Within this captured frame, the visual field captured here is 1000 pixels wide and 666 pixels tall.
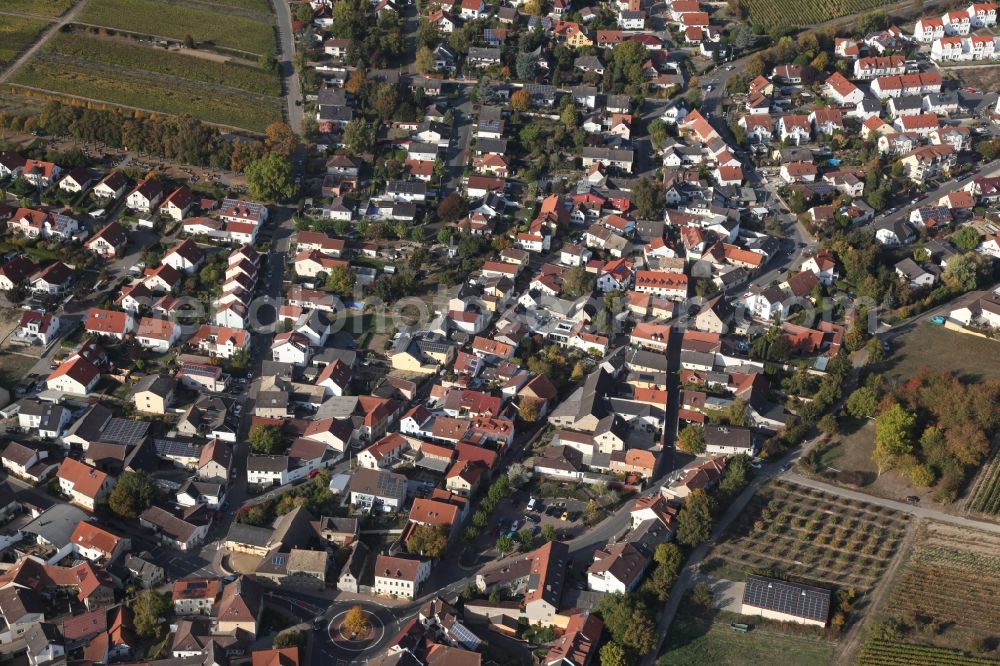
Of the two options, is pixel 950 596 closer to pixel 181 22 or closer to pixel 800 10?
pixel 800 10

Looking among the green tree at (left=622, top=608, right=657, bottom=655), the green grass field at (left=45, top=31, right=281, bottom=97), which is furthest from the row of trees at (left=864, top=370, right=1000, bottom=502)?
the green grass field at (left=45, top=31, right=281, bottom=97)

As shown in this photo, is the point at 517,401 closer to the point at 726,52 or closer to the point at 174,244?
the point at 174,244

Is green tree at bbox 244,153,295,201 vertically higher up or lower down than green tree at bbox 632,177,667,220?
higher up

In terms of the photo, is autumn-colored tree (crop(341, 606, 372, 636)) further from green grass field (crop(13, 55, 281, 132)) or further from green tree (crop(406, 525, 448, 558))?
green grass field (crop(13, 55, 281, 132))

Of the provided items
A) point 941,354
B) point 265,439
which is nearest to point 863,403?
point 941,354

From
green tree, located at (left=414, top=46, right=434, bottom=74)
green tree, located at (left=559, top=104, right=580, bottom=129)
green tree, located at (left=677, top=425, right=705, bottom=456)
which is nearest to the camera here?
green tree, located at (left=677, top=425, right=705, bottom=456)
